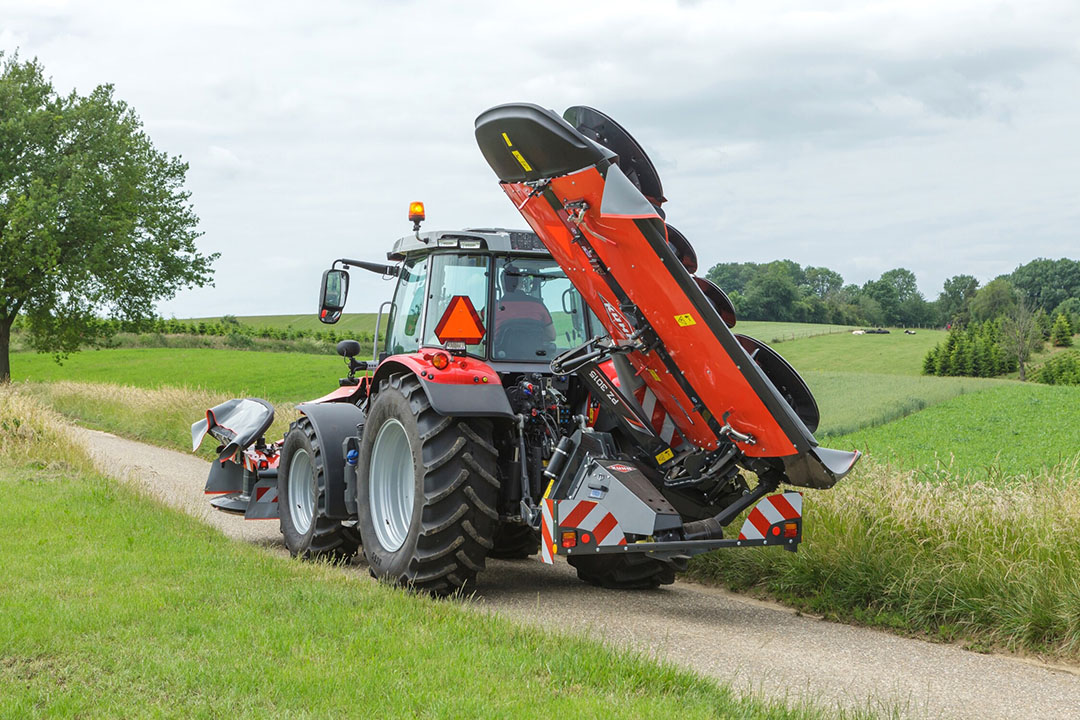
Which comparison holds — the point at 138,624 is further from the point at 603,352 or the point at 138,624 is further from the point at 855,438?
the point at 855,438

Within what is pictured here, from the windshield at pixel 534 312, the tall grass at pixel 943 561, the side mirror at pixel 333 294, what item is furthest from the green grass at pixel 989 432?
the side mirror at pixel 333 294

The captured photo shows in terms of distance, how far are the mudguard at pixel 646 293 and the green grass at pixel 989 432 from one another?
9310 mm

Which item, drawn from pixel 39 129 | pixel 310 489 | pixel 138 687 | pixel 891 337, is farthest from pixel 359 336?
pixel 138 687

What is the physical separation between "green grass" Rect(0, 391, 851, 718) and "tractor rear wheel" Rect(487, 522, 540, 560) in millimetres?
1504

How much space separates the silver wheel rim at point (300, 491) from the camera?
25.5 feet

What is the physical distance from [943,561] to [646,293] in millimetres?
2538

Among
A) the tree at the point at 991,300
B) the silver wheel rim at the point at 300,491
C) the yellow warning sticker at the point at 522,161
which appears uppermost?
the tree at the point at 991,300

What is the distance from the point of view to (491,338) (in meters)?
6.75

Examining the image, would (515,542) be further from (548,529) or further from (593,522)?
(593,522)

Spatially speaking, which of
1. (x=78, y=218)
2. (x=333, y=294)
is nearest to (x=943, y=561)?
(x=333, y=294)

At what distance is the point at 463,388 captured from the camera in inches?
233

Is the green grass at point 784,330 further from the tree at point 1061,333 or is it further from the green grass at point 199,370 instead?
the green grass at point 199,370

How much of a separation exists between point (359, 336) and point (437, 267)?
4568 cm

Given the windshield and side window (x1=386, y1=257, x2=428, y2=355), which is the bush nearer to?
the windshield
